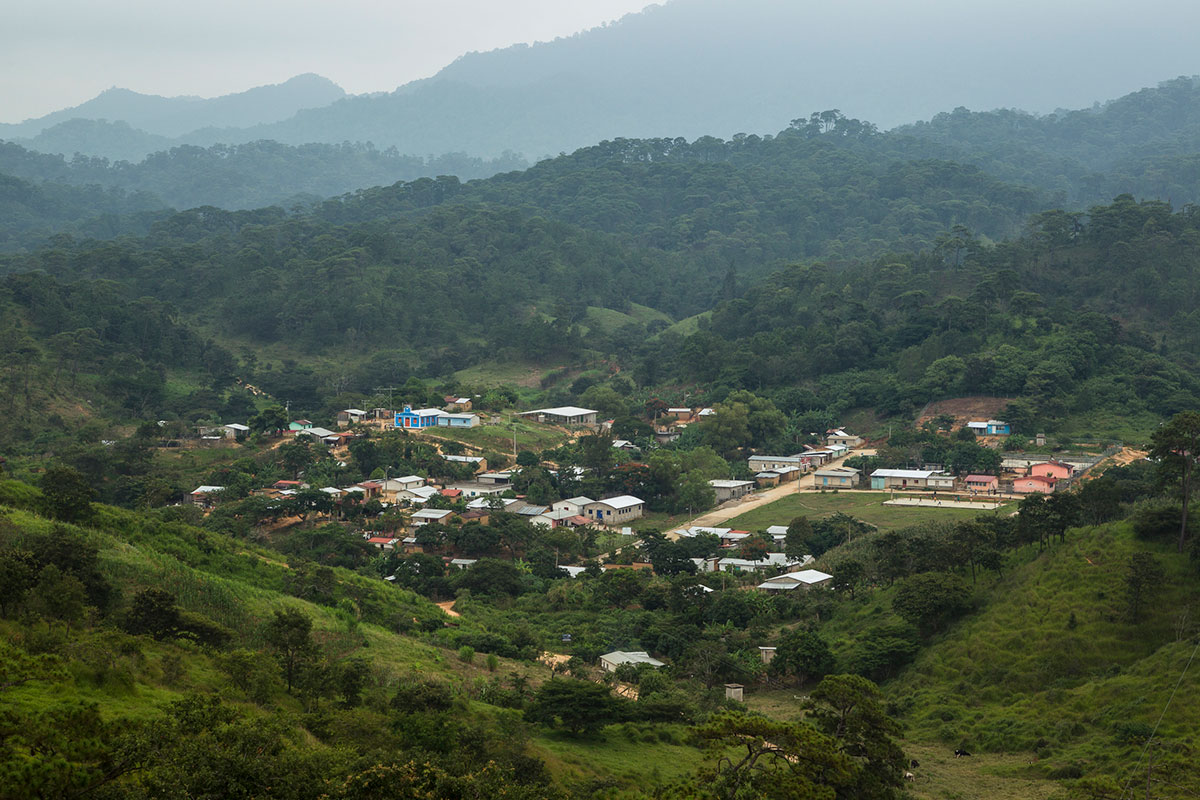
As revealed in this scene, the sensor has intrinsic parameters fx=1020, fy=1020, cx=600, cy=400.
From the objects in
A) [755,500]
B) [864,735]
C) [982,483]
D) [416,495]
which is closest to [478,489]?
[416,495]

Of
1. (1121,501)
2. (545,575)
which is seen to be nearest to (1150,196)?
(1121,501)

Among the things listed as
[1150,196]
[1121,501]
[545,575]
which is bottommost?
[545,575]

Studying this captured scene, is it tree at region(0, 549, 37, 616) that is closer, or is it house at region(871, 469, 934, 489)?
tree at region(0, 549, 37, 616)

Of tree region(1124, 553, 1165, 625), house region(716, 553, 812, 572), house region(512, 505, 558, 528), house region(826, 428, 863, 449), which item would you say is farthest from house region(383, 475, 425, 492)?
tree region(1124, 553, 1165, 625)

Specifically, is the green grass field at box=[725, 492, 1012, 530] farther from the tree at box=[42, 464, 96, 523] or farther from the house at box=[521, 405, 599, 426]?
the tree at box=[42, 464, 96, 523]

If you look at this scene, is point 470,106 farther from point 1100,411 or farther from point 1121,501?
point 1121,501

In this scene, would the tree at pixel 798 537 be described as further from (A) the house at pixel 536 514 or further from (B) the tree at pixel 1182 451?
(B) the tree at pixel 1182 451
